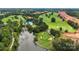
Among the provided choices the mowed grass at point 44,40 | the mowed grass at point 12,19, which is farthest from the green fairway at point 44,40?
the mowed grass at point 12,19

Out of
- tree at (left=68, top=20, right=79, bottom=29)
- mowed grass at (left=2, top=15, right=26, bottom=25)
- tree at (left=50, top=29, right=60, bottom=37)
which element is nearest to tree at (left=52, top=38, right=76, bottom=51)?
tree at (left=50, top=29, right=60, bottom=37)

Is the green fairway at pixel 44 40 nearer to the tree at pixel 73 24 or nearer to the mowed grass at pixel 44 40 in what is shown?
the mowed grass at pixel 44 40

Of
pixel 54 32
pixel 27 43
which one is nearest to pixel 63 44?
pixel 54 32

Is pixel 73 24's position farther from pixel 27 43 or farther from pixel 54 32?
pixel 27 43

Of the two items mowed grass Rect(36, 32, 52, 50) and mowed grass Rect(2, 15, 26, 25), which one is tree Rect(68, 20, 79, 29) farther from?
mowed grass Rect(2, 15, 26, 25)
